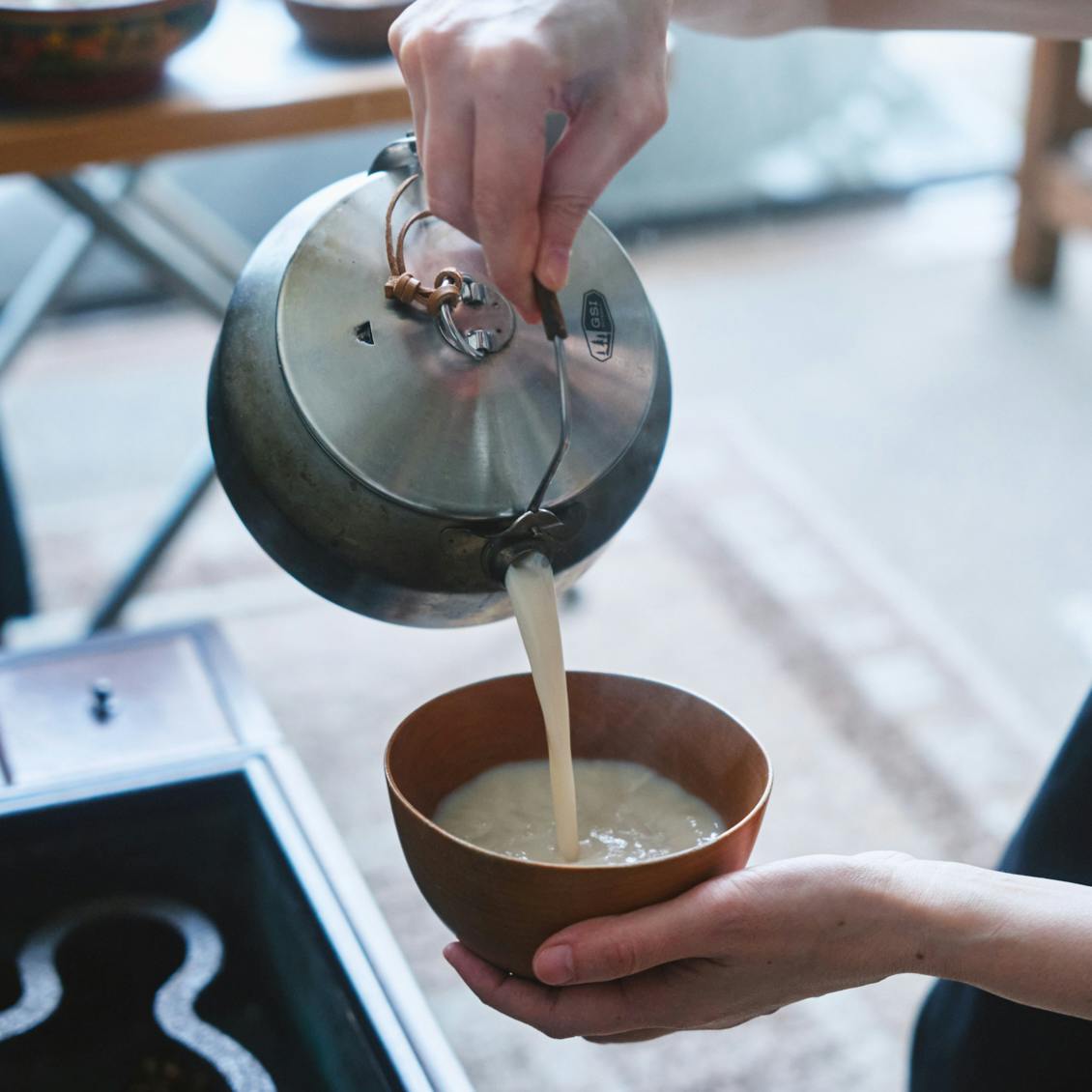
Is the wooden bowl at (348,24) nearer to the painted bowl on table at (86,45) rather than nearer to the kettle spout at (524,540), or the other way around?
the painted bowl on table at (86,45)

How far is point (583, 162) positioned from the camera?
2.23 feet

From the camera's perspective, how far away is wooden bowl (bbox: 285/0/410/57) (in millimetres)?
1892

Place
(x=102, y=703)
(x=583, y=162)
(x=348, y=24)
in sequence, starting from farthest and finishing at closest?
(x=348, y=24) < (x=102, y=703) < (x=583, y=162)

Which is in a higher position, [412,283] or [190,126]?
[412,283]

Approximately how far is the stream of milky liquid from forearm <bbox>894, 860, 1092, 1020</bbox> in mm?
182

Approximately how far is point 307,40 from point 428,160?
141 cm

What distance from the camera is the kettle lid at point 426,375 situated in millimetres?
742

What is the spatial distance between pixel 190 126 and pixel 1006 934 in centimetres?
137

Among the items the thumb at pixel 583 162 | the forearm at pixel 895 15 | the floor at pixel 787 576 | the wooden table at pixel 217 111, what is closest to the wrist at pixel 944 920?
the thumb at pixel 583 162

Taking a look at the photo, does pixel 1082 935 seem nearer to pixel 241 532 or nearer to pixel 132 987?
pixel 132 987

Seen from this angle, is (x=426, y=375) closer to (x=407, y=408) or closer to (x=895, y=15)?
(x=407, y=408)

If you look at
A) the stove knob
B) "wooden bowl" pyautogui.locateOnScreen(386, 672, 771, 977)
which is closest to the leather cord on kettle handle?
"wooden bowl" pyautogui.locateOnScreen(386, 672, 771, 977)

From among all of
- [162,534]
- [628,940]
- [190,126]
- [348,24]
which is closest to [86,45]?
[190,126]

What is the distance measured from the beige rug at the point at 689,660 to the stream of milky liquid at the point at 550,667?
2.99ft
